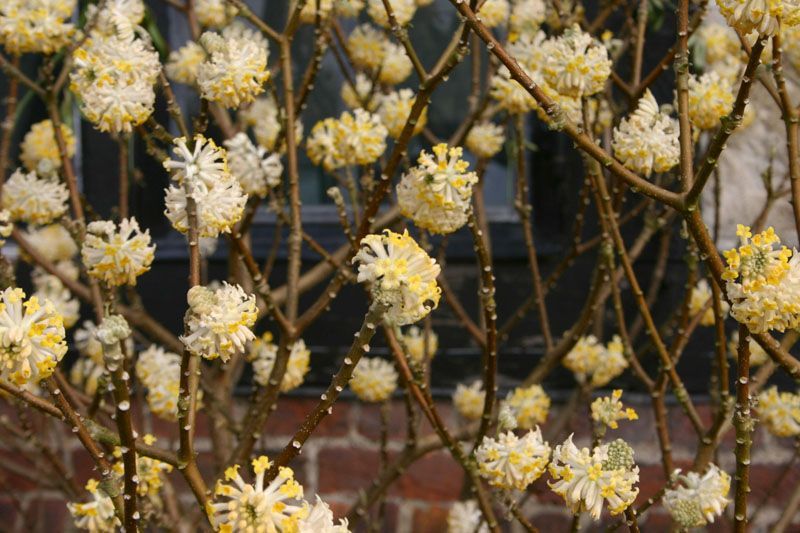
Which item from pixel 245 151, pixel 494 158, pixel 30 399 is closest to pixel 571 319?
pixel 494 158

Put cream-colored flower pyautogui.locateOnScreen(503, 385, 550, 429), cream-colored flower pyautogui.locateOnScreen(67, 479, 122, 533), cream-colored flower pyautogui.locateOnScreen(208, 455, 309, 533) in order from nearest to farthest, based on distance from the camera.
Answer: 1. cream-colored flower pyautogui.locateOnScreen(208, 455, 309, 533)
2. cream-colored flower pyautogui.locateOnScreen(67, 479, 122, 533)
3. cream-colored flower pyautogui.locateOnScreen(503, 385, 550, 429)

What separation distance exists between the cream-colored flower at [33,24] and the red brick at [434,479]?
3.39 ft

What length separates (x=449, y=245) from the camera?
5.48ft

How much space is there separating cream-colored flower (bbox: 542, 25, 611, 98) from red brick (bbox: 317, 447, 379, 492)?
1.01 meters

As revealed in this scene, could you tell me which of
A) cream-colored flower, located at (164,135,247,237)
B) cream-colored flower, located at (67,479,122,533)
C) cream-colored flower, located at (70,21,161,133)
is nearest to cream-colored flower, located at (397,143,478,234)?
cream-colored flower, located at (164,135,247,237)

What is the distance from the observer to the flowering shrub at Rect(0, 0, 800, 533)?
0.63 m

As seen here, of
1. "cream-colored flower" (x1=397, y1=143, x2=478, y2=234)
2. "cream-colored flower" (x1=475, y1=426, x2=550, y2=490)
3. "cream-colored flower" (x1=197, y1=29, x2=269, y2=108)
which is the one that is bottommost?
"cream-colored flower" (x1=475, y1=426, x2=550, y2=490)

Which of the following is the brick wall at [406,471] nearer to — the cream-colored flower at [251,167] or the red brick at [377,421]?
the red brick at [377,421]

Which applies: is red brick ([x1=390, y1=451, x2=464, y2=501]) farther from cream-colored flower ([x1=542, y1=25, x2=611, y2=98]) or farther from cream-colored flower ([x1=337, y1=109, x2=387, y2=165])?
cream-colored flower ([x1=542, y1=25, x2=611, y2=98])

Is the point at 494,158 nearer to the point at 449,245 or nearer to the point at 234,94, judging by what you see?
the point at 449,245

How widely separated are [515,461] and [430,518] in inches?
36.8

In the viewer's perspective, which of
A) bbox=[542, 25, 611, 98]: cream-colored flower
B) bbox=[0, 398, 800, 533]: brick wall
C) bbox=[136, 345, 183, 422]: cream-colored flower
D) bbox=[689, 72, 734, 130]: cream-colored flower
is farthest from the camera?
bbox=[0, 398, 800, 533]: brick wall

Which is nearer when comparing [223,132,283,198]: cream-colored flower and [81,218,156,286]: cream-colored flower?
[81,218,156,286]: cream-colored flower

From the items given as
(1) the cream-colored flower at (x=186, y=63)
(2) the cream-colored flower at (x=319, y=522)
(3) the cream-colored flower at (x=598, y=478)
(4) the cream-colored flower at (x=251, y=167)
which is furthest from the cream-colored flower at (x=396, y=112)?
(2) the cream-colored flower at (x=319, y=522)
